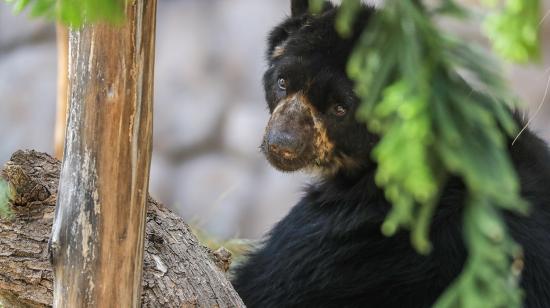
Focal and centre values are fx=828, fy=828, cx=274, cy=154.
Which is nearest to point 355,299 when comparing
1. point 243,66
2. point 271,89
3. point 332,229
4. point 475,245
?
point 332,229

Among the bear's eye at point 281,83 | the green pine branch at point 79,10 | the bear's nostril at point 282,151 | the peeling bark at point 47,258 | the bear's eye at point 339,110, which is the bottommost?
the peeling bark at point 47,258

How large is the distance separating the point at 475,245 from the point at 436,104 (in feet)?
0.82

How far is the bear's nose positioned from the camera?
390 cm

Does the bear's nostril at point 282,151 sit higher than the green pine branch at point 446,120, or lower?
lower

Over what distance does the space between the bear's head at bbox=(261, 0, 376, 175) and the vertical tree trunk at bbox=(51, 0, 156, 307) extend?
122 centimetres

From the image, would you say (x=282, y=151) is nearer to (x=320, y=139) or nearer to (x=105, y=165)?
(x=320, y=139)

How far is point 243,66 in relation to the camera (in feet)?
34.9

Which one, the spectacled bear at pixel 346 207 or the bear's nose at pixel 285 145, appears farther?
the bear's nose at pixel 285 145

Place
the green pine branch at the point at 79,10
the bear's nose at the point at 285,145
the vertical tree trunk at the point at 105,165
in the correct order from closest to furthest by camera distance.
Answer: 1. the green pine branch at the point at 79,10
2. the vertical tree trunk at the point at 105,165
3. the bear's nose at the point at 285,145

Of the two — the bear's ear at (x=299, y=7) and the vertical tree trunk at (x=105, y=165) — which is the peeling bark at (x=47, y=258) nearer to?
the vertical tree trunk at (x=105, y=165)

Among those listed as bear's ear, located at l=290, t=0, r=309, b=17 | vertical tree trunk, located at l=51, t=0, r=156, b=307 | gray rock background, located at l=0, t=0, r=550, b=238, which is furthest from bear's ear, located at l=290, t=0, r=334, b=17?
gray rock background, located at l=0, t=0, r=550, b=238

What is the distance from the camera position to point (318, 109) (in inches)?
158

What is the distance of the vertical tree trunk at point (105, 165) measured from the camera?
105 inches

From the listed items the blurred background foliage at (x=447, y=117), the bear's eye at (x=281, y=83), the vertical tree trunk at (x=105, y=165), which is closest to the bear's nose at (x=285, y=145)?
the bear's eye at (x=281, y=83)
